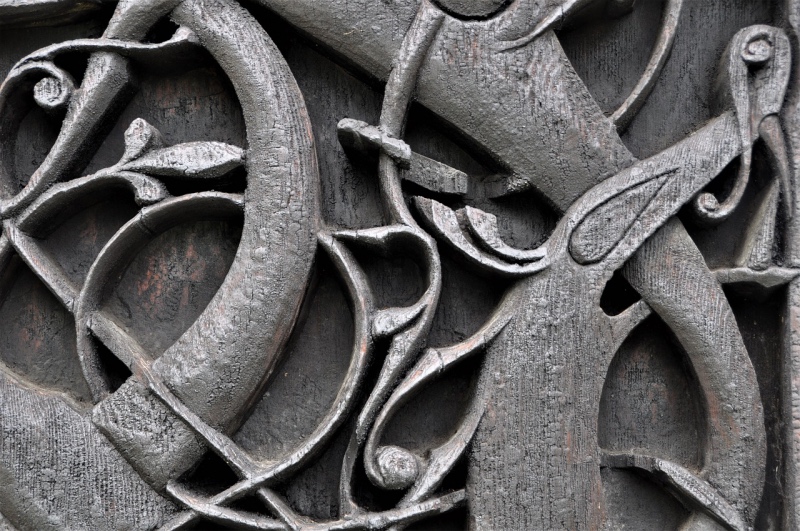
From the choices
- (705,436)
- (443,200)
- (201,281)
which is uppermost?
(443,200)

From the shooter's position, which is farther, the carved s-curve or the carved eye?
the carved eye

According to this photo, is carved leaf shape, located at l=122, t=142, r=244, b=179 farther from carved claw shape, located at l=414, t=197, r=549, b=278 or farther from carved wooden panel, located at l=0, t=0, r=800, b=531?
carved claw shape, located at l=414, t=197, r=549, b=278

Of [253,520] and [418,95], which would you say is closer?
[253,520]

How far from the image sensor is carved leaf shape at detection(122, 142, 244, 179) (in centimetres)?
113

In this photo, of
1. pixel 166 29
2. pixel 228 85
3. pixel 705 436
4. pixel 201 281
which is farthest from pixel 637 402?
pixel 166 29

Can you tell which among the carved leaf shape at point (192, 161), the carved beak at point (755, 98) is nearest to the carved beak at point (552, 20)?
the carved beak at point (755, 98)

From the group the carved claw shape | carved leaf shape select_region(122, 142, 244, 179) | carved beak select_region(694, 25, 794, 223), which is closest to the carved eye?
carved beak select_region(694, 25, 794, 223)

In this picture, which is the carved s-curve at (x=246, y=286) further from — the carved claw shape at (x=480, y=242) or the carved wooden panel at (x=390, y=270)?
the carved claw shape at (x=480, y=242)

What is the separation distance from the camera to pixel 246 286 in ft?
3.64

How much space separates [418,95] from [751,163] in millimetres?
568

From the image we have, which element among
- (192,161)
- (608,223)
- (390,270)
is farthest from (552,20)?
(192,161)

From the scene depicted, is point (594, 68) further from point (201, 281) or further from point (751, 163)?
point (201, 281)

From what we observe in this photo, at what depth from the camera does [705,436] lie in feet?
3.78

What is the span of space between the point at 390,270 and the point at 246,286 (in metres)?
0.24
